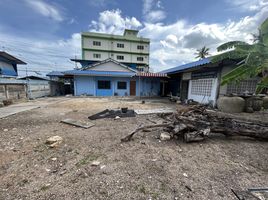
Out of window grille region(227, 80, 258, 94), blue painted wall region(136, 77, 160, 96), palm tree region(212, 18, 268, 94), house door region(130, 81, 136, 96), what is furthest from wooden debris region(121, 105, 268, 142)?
blue painted wall region(136, 77, 160, 96)

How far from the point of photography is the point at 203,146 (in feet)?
11.9

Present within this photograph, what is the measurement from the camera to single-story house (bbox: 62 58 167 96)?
1605cm

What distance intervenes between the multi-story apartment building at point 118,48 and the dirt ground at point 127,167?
93.3 feet

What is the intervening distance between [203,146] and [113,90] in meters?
14.5

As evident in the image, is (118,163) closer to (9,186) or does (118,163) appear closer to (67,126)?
(9,186)

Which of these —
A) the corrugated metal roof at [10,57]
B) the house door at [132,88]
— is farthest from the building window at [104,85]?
the corrugated metal roof at [10,57]

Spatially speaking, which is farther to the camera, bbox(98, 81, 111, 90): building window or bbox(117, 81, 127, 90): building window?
bbox(117, 81, 127, 90): building window

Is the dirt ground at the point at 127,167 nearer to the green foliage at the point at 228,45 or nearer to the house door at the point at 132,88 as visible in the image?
the green foliage at the point at 228,45

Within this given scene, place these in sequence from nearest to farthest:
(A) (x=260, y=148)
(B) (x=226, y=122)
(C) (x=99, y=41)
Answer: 1. (A) (x=260, y=148)
2. (B) (x=226, y=122)
3. (C) (x=99, y=41)

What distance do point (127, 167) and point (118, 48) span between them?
35.1 metres

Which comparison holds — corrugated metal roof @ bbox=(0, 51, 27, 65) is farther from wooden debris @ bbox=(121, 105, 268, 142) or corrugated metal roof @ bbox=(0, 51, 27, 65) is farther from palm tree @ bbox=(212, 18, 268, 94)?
palm tree @ bbox=(212, 18, 268, 94)

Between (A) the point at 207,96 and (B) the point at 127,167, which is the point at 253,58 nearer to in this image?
(B) the point at 127,167

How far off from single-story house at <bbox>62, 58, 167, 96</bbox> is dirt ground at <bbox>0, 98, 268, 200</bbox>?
12523 mm

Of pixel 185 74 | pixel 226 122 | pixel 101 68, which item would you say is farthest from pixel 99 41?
pixel 226 122
